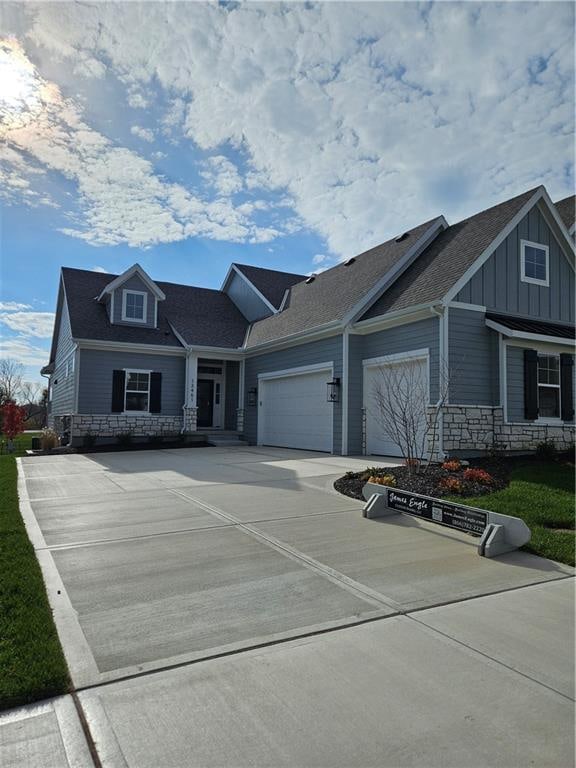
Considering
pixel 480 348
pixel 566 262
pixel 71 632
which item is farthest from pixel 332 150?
pixel 71 632

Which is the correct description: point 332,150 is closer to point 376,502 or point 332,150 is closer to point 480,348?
point 480,348

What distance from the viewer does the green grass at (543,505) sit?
16.6 feet

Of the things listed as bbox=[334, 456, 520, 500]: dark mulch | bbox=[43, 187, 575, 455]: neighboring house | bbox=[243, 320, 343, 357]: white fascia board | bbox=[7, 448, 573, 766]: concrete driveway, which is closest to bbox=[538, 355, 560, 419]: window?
bbox=[43, 187, 575, 455]: neighboring house

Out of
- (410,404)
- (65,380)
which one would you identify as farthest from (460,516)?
(65,380)

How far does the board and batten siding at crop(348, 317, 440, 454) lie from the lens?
1124cm

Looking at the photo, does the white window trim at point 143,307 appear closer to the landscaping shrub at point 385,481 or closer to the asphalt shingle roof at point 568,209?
the landscaping shrub at point 385,481

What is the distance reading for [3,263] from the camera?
13.8 metres

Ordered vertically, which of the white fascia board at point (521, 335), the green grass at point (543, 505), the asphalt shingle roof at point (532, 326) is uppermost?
the asphalt shingle roof at point (532, 326)

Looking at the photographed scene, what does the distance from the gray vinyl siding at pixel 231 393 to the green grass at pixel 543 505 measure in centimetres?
1209

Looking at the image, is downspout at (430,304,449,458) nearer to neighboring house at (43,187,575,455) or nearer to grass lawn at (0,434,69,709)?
neighboring house at (43,187,575,455)

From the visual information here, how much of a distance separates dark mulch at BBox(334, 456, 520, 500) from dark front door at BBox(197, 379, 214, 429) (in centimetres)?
1163

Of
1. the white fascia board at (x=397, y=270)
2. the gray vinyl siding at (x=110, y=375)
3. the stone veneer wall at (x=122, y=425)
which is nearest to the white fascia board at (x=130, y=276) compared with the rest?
the gray vinyl siding at (x=110, y=375)

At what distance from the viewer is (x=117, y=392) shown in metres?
17.3

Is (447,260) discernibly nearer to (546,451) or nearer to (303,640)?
(546,451)
